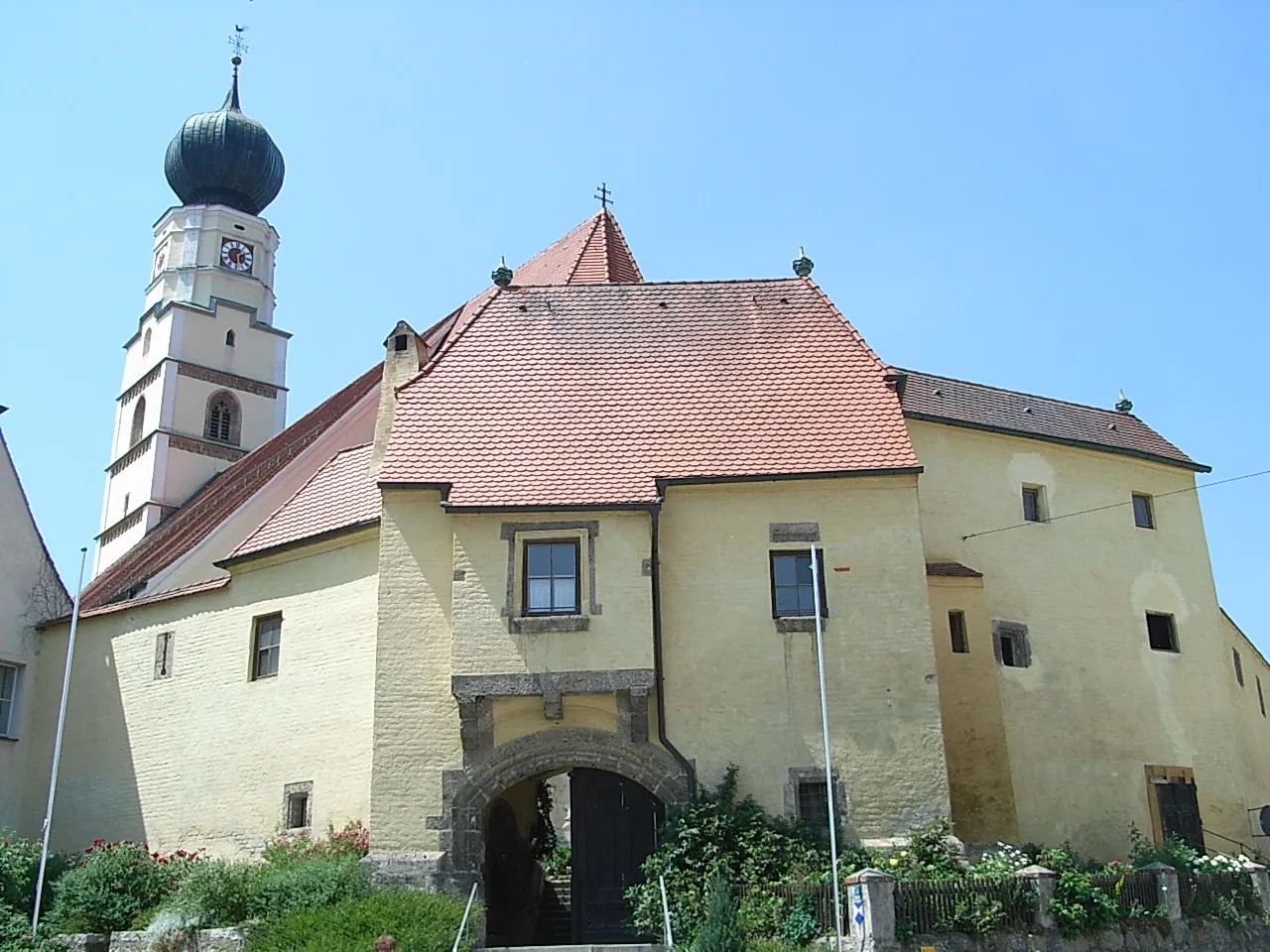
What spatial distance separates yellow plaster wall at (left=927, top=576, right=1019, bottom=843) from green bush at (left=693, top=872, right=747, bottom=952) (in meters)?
6.86

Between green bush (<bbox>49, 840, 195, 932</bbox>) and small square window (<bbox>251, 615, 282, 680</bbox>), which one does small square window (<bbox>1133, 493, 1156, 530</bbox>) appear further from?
green bush (<bbox>49, 840, 195, 932</bbox>)

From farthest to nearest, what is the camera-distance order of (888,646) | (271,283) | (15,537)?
1. (271,283)
2. (15,537)
3. (888,646)

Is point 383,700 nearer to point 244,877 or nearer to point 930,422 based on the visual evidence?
point 244,877

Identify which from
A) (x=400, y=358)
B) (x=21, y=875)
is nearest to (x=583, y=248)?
(x=400, y=358)

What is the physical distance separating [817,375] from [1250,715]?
39.7ft

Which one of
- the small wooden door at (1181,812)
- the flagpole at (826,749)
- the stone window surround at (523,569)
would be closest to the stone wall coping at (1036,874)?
the flagpole at (826,749)

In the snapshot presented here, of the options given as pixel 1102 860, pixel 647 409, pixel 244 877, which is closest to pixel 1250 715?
pixel 1102 860

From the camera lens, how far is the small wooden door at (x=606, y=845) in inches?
762

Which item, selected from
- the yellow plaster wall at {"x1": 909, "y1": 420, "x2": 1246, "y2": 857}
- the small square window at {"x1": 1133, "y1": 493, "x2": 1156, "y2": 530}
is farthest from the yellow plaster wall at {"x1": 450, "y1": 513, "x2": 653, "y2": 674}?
the small square window at {"x1": 1133, "y1": 493, "x2": 1156, "y2": 530}

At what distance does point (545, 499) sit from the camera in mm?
19484

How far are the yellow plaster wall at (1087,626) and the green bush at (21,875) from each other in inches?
567

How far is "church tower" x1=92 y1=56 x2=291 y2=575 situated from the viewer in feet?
127

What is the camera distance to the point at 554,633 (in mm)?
19000

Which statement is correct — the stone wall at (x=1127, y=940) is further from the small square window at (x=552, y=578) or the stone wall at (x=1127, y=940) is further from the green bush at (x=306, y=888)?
the green bush at (x=306, y=888)
